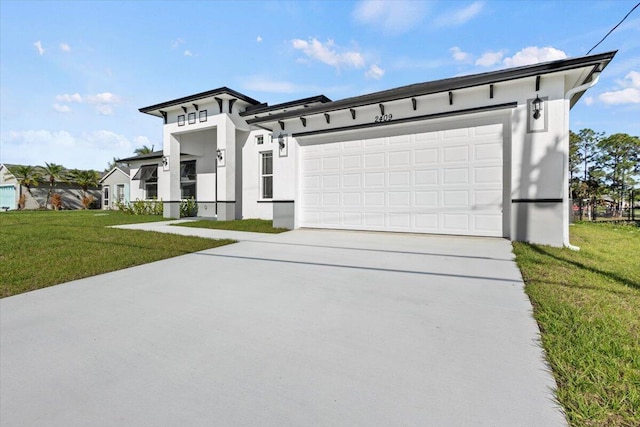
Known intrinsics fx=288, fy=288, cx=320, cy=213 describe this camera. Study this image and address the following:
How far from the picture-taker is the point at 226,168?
12031 mm

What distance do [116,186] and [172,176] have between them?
12.8 metres

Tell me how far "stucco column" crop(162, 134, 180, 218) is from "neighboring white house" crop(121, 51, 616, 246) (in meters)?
4.11

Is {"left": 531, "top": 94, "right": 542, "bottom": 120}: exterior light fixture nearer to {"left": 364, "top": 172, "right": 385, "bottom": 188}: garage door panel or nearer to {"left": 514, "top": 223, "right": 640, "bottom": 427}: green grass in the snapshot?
{"left": 514, "top": 223, "right": 640, "bottom": 427}: green grass

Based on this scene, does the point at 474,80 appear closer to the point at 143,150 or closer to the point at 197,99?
the point at 197,99

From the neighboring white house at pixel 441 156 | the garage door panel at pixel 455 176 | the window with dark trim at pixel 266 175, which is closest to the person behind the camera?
the neighboring white house at pixel 441 156

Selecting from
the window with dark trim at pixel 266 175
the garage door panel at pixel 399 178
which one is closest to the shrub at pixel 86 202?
the window with dark trim at pixel 266 175

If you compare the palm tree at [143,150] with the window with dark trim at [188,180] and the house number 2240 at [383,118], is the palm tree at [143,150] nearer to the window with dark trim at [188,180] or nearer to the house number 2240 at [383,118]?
the window with dark trim at [188,180]

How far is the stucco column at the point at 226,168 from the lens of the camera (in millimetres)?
11989

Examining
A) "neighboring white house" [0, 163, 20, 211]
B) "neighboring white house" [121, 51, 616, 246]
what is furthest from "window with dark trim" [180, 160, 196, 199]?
"neighboring white house" [0, 163, 20, 211]

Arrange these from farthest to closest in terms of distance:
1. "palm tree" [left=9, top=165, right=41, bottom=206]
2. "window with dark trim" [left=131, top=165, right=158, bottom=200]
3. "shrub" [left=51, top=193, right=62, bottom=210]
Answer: "shrub" [left=51, top=193, right=62, bottom=210]
"palm tree" [left=9, top=165, right=41, bottom=206]
"window with dark trim" [left=131, top=165, right=158, bottom=200]

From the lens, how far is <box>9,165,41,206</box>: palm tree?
23.6 m

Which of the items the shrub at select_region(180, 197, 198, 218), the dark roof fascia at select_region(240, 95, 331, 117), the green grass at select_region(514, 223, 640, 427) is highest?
the dark roof fascia at select_region(240, 95, 331, 117)

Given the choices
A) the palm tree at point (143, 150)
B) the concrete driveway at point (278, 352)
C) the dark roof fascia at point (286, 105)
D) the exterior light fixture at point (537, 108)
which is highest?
the palm tree at point (143, 150)

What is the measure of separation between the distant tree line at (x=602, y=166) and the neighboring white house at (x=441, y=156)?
24.2m
